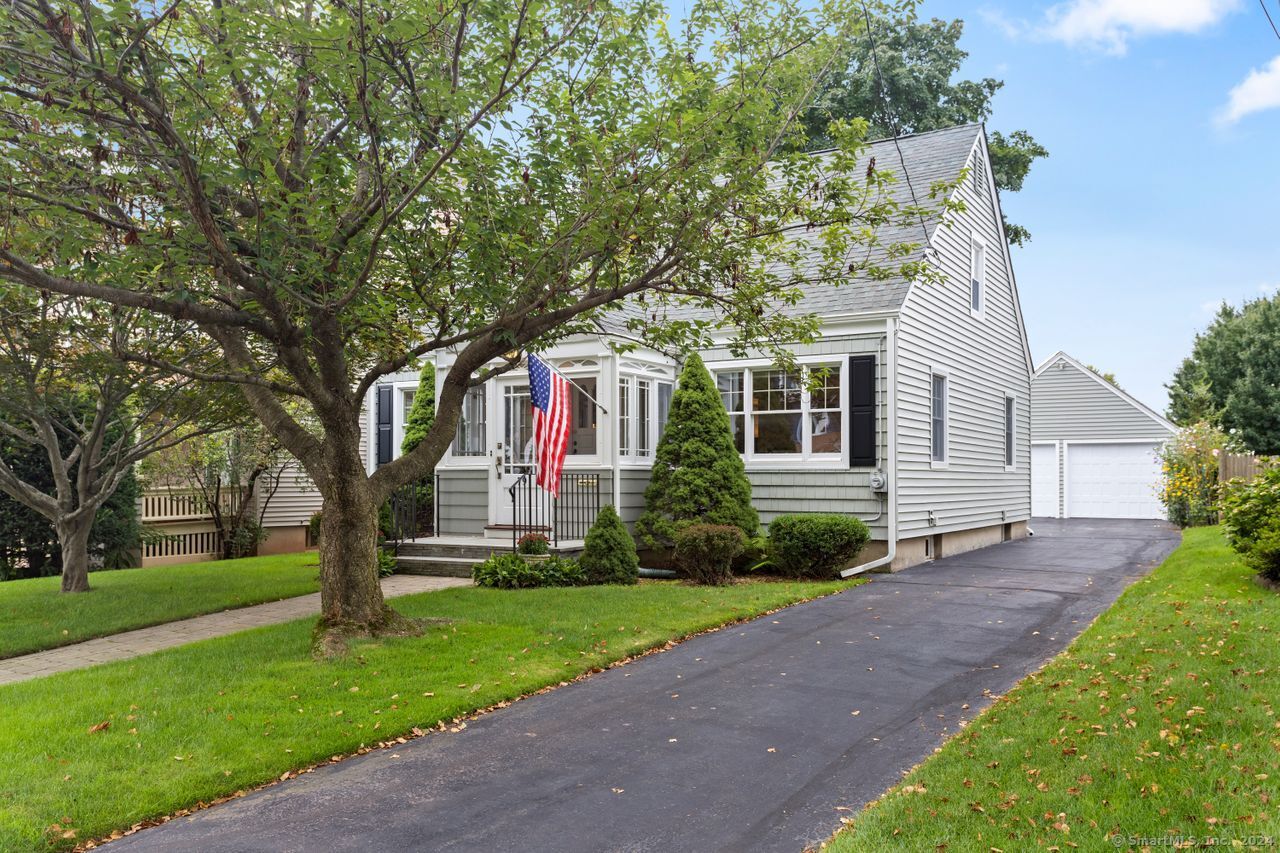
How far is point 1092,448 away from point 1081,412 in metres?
1.15

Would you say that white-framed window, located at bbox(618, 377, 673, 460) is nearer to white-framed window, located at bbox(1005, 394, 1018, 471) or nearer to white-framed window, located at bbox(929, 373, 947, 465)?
white-framed window, located at bbox(929, 373, 947, 465)

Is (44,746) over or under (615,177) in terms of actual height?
under

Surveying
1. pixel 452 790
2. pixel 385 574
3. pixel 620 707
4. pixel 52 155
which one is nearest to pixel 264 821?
pixel 452 790

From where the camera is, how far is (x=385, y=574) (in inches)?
509

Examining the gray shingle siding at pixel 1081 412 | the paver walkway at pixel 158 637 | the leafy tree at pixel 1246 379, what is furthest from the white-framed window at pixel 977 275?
the leafy tree at pixel 1246 379

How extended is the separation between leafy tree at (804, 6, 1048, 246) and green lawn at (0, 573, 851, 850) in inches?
816

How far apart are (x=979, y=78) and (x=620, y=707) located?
26.6 m

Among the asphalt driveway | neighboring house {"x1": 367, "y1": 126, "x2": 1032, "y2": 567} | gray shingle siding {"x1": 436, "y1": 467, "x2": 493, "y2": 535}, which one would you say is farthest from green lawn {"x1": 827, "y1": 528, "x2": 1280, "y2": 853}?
gray shingle siding {"x1": 436, "y1": 467, "x2": 493, "y2": 535}

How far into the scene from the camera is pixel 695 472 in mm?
12633

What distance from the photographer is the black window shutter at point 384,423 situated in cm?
1614

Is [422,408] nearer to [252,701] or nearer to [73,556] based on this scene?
[73,556]

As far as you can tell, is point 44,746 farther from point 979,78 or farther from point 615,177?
point 979,78

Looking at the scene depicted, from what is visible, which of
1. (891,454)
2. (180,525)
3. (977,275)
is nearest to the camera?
(891,454)

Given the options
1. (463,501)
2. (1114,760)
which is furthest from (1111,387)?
(1114,760)
